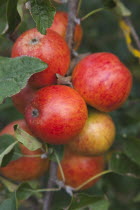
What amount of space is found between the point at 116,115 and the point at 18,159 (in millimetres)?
688

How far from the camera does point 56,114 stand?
5.23 feet

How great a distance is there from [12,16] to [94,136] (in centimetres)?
61

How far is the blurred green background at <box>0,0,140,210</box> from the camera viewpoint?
7.34 feet

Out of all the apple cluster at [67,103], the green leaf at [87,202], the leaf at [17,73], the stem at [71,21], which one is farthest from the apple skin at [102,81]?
the green leaf at [87,202]

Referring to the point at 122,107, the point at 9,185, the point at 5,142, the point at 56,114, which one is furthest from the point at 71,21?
the point at 9,185

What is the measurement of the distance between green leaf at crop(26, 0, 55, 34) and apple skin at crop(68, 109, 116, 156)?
0.48 metres

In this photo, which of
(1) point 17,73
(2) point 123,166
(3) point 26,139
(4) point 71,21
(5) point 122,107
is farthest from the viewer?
(5) point 122,107

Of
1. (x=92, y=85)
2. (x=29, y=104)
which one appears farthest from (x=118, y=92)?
(x=29, y=104)

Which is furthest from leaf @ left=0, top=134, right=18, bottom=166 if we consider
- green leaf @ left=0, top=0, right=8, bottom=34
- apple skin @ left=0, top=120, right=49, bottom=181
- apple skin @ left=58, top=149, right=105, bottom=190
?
green leaf @ left=0, top=0, right=8, bottom=34

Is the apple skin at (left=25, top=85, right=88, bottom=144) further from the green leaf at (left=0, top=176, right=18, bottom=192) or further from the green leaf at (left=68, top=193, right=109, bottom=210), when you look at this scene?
the green leaf at (left=0, top=176, right=18, bottom=192)

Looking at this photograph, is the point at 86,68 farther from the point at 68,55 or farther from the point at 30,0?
the point at 30,0

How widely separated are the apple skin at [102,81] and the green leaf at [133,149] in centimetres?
27

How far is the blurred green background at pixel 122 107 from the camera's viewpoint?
224 cm

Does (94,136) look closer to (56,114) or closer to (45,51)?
(56,114)
